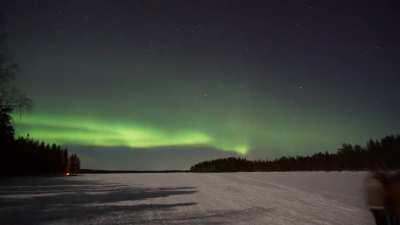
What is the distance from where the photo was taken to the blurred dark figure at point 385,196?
1.82m

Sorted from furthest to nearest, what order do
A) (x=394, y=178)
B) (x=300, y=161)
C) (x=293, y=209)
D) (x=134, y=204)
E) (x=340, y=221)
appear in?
(x=300, y=161), (x=134, y=204), (x=293, y=209), (x=340, y=221), (x=394, y=178)

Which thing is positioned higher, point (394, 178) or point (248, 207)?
point (394, 178)

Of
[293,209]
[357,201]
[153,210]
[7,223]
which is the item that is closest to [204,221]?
[153,210]

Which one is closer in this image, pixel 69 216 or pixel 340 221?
pixel 340 221

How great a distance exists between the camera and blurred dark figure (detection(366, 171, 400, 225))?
1.82 m

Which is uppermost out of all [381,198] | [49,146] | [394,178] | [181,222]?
[49,146]

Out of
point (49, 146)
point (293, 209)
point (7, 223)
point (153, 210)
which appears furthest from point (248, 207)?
point (49, 146)

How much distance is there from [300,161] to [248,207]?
15.9 metres

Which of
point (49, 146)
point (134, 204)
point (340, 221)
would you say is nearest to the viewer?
point (340, 221)

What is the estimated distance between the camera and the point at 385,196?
6.06 feet

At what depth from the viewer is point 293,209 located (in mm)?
7008

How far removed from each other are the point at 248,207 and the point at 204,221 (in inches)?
81.2

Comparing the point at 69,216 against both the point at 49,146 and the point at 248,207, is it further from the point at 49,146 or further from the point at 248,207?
the point at 49,146

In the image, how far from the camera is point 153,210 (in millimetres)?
7137
